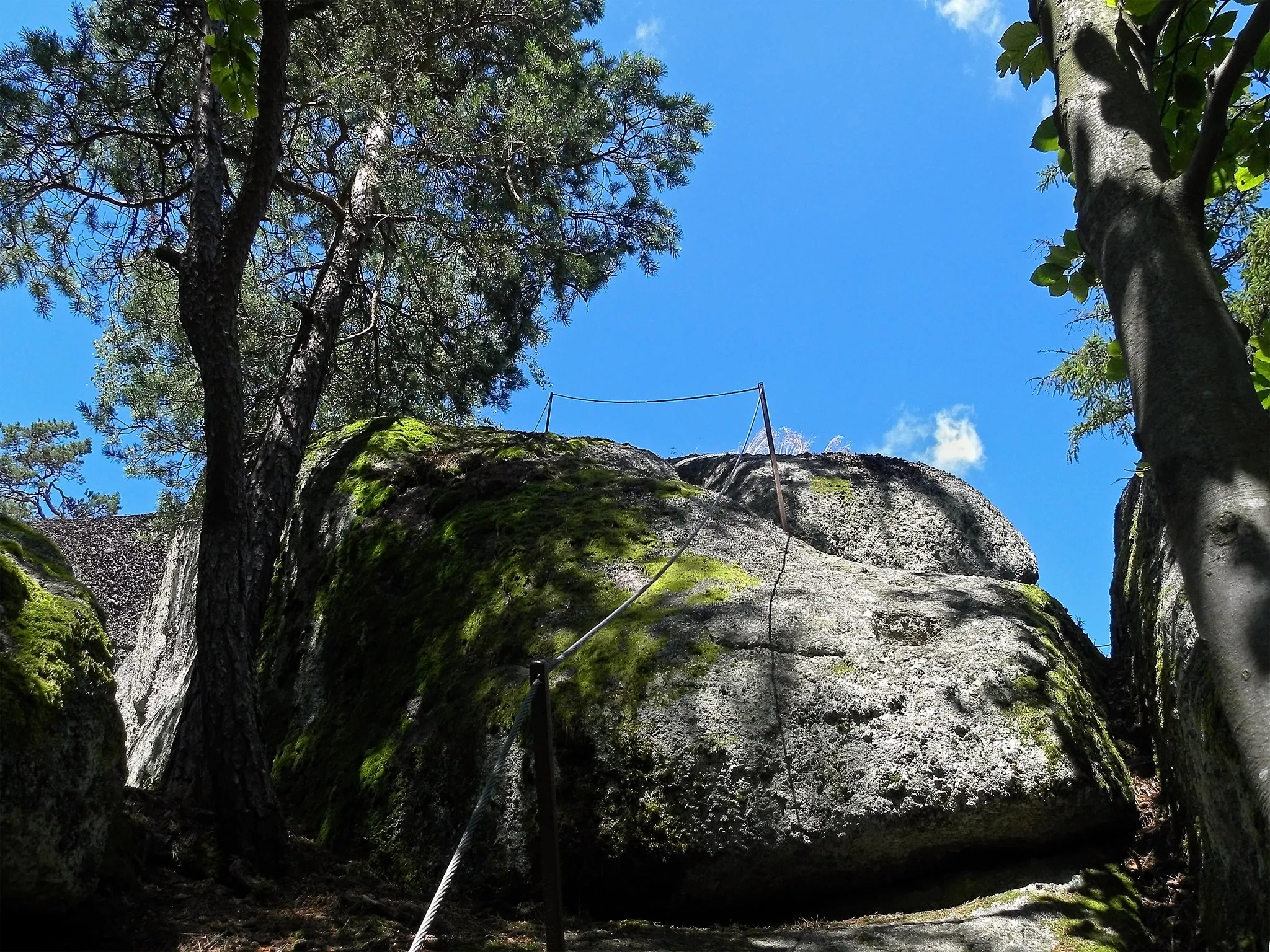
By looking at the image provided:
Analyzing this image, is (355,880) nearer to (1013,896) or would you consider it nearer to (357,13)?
(1013,896)

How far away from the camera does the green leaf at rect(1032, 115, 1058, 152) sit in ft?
7.99

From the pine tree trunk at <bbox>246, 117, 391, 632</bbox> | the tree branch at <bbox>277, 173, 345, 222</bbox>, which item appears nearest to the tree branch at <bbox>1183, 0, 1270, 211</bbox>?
the pine tree trunk at <bbox>246, 117, 391, 632</bbox>

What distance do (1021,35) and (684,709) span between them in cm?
278

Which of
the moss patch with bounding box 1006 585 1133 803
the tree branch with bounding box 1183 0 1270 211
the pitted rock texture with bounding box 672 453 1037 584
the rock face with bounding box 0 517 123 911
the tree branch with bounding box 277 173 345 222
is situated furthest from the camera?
the tree branch with bounding box 277 173 345 222

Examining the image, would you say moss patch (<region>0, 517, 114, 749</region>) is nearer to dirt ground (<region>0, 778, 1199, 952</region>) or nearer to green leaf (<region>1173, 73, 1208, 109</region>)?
dirt ground (<region>0, 778, 1199, 952</region>)

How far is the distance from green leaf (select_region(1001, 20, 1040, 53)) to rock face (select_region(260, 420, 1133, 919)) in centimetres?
255

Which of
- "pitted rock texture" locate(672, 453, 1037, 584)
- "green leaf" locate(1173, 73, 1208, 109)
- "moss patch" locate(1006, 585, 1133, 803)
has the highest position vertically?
"pitted rock texture" locate(672, 453, 1037, 584)

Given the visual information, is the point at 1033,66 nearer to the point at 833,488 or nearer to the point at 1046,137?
the point at 1046,137

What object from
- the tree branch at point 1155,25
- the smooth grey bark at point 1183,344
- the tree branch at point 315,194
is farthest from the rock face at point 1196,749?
the tree branch at point 315,194

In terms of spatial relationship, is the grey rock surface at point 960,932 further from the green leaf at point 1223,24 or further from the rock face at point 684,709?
the green leaf at point 1223,24

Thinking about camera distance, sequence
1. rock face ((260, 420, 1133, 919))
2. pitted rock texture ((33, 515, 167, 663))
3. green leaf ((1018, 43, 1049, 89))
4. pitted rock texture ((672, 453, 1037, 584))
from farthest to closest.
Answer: pitted rock texture ((33, 515, 167, 663)), pitted rock texture ((672, 453, 1037, 584)), rock face ((260, 420, 1133, 919)), green leaf ((1018, 43, 1049, 89))

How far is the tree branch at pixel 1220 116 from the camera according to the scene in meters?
1.51

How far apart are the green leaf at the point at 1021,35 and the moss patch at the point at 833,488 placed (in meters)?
4.90

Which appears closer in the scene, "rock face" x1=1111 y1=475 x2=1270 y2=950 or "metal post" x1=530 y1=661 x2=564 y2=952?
"metal post" x1=530 y1=661 x2=564 y2=952
